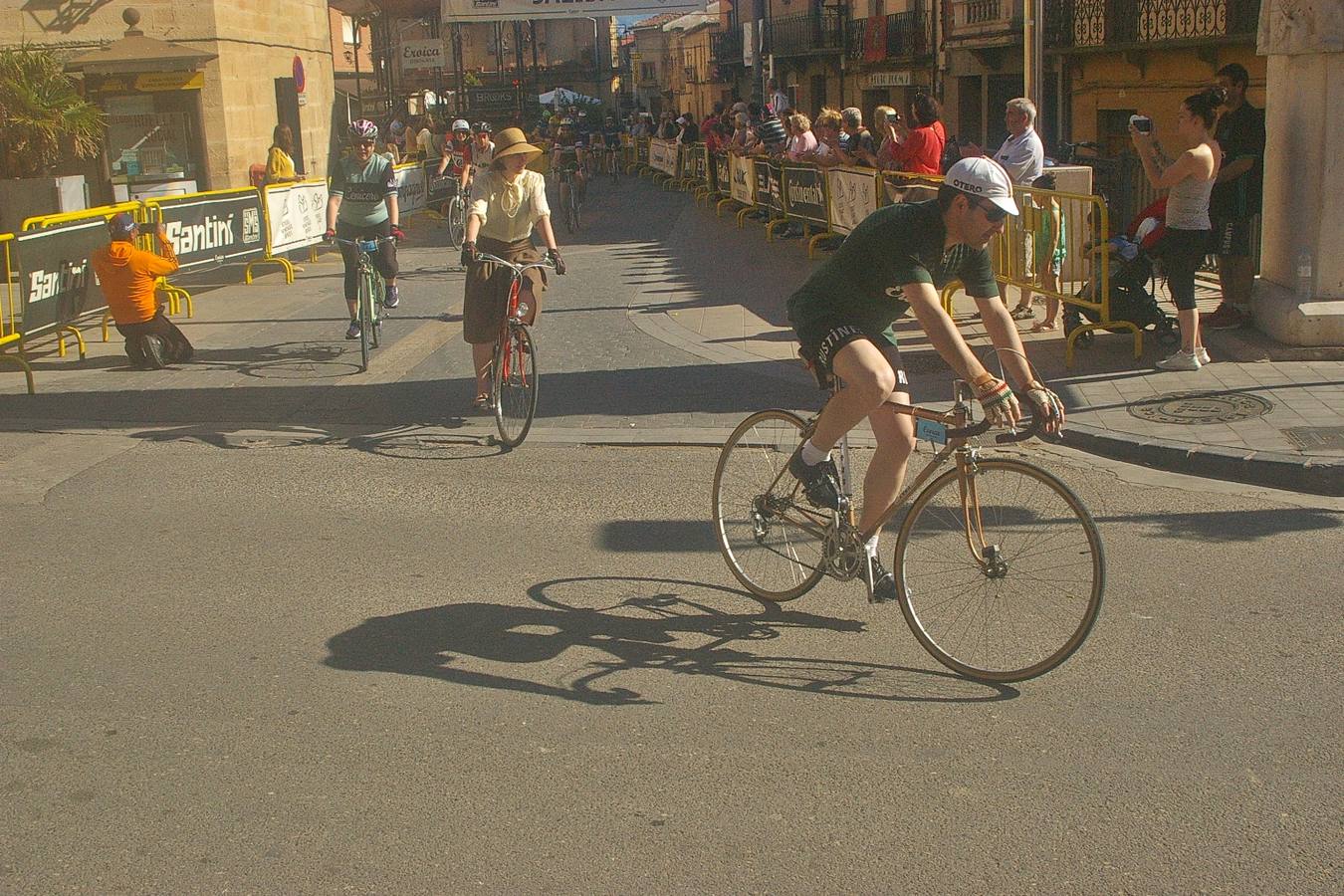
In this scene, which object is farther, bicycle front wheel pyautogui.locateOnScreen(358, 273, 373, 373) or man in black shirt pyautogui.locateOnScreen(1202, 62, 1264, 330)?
bicycle front wheel pyautogui.locateOnScreen(358, 273, 373, 373)

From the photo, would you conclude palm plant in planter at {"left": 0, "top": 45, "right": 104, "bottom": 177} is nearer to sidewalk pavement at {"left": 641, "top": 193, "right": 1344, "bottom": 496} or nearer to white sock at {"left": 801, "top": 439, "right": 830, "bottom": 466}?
sidewalk pavement at {"left": 641, "top": 193, "right": 1344, "bottom": 496}

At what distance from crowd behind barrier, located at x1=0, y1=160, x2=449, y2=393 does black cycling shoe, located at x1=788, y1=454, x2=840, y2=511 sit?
7.17 meters

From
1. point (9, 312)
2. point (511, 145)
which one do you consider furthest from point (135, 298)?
point (511, 145)

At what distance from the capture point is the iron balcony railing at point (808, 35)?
154ft

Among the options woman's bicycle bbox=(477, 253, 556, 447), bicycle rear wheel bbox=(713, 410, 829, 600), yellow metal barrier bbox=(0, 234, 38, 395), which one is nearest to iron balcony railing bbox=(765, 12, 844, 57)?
yellow metal barrier bbox=(0, 234, 38, 395)

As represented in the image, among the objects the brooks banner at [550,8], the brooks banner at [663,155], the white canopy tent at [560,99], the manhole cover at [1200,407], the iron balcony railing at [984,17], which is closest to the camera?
the manhole cover at [1200,407]

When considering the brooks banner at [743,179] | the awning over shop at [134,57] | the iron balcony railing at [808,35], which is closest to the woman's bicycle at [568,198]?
the brooks banner at [743,179]

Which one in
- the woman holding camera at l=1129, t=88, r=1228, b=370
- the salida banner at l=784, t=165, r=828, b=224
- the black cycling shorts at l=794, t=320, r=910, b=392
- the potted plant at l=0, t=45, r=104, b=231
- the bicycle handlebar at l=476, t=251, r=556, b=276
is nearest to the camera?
the black cycling shorts at l=794, t=320, r=910, b=392

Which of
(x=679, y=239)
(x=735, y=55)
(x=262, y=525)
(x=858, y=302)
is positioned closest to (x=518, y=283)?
(x=262, y=525)

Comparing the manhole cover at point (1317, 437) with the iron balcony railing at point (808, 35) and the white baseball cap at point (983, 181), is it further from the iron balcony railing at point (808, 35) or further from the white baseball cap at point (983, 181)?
the iron balcony railing at point (808, 35)

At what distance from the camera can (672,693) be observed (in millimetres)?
4793

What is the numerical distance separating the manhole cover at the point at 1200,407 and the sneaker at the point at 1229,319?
6.42 ft

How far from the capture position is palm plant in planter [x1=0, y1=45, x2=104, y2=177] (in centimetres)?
1967

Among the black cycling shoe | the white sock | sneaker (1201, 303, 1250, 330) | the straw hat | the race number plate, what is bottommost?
sneaker (1201, 303, 1250, 330)
